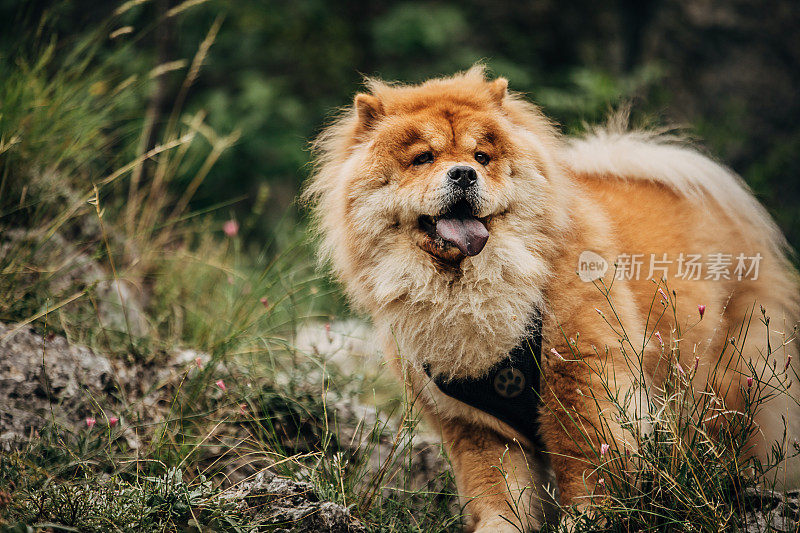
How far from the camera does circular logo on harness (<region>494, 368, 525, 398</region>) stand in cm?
240

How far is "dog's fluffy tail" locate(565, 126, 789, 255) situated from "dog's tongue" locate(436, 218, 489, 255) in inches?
30.7

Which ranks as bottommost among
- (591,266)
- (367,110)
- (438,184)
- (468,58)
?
(468,58)

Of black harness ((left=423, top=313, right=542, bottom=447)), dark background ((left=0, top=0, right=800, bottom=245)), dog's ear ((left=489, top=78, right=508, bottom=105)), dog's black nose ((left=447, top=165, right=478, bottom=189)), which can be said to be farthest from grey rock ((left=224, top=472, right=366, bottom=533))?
dark background ((left=0, top=0, right=800, bottom=245))

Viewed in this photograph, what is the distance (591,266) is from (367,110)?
118cm

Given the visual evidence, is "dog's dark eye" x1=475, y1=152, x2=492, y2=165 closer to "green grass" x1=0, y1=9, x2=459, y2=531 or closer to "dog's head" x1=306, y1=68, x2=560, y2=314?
"dog's head" x1=306, y1=68, x2=560, y2=314

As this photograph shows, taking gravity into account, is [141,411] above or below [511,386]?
below

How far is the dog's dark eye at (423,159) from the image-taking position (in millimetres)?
2580

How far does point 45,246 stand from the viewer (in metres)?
3.40

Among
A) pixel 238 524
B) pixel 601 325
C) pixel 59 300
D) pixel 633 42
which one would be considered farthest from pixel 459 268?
pixel 633 42

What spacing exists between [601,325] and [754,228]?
3.99ft

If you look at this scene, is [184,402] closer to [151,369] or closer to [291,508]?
[151,369]

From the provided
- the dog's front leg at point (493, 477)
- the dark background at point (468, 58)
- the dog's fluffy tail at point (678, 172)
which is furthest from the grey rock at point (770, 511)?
the dark background at point (468, 58)

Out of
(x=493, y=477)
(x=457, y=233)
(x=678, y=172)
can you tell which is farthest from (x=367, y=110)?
(x=493, y=477)

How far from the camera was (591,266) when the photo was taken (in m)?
2.52
